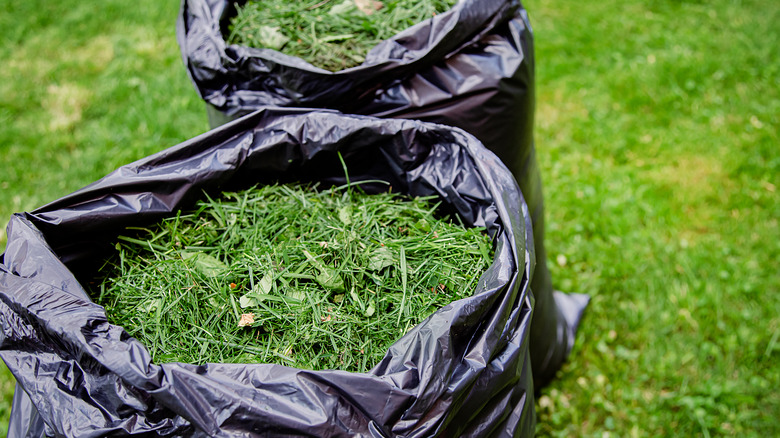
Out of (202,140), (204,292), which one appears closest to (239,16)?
(202,140)

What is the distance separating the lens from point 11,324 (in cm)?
98

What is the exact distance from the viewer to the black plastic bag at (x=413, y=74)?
56.4 inches

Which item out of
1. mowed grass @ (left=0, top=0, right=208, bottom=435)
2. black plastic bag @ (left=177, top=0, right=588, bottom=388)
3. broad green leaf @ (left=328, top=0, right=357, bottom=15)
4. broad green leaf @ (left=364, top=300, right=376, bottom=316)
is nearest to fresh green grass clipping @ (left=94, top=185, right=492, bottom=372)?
broad green leaf @ (left=364, top=300, right=376, bottom=316)

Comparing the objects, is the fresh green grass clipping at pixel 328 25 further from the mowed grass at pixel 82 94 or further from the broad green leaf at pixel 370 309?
the mowed grass at pixel 82 94

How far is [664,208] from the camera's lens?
2.57 m

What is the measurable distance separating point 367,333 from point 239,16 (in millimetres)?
1116

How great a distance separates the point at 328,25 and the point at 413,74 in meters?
0.32

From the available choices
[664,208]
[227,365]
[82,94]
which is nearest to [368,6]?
[227,365]

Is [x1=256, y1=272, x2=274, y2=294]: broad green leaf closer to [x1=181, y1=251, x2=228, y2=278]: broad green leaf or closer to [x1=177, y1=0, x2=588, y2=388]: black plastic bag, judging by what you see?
[x1=181, y1=251, x2=228, y2=278]: broad green leaf

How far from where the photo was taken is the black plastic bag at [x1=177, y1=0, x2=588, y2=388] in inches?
56.4

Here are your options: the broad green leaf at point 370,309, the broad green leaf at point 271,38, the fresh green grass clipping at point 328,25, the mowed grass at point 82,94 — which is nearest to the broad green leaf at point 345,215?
the broad green leaf at point 370,309

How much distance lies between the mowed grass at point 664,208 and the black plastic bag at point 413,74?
97 centimetres

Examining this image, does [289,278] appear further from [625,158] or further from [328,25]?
[625,158]

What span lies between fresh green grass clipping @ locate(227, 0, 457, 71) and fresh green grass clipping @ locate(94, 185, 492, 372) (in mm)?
427
